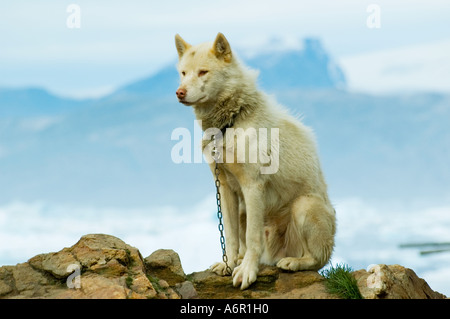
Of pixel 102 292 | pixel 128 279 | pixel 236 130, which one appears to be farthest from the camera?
pixel 236 130

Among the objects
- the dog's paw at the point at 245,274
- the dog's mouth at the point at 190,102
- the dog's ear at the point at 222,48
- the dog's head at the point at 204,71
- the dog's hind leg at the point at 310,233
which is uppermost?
the dog's ear at the point at 222,48

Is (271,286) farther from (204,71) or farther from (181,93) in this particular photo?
(204,71)

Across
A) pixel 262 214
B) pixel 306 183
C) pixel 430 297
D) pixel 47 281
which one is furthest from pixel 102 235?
pixel 430 297

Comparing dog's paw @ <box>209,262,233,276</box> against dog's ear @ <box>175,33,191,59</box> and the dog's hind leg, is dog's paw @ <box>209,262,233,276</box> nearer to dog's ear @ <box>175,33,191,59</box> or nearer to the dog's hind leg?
the dog's hind leg

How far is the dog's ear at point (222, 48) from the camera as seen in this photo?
824 cm

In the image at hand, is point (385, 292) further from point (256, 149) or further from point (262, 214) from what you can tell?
point (256, 149)

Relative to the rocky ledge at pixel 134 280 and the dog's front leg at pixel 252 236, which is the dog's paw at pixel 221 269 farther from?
the dog's front leg at pixel 252 236

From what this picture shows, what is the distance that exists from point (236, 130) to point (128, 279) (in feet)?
8.29

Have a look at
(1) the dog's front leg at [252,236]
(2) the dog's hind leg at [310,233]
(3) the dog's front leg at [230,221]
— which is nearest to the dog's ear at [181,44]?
(3) the dog's front leg at [230,221]

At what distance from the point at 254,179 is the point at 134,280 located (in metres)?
2.11

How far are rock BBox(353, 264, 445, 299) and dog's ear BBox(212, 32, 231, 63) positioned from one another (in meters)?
3.58

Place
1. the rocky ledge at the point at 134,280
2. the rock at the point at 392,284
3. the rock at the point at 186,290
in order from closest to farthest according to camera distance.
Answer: the rocky ledge at the point at 134,280, the rock at the point at 392,284, the rock at the point at 186,290

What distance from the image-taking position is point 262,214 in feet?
26.9

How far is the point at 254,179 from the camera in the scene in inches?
321
